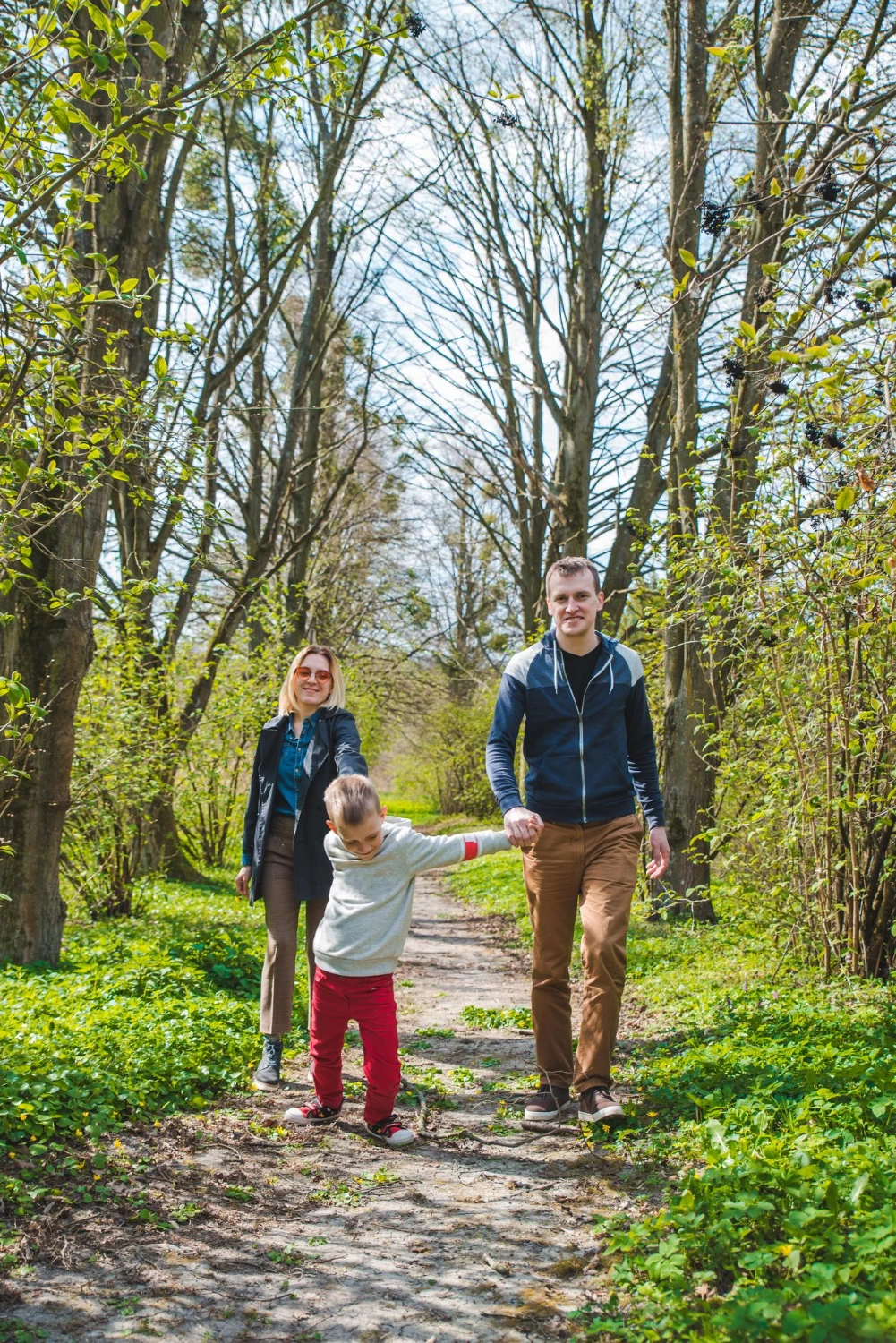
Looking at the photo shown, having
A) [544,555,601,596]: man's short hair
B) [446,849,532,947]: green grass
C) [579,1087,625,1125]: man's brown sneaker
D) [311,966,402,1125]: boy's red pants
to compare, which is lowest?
[446,849,532,947]: green grass

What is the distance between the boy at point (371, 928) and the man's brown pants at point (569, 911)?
38 cm

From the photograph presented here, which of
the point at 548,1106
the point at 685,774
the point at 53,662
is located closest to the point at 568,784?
the point at 548,1106

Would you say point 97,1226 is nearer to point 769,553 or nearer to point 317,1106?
point 317,1106

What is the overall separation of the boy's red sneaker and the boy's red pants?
17 cm

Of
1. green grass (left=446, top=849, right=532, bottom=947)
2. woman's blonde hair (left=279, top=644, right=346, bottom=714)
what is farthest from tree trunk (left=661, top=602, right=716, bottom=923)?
woman's blonde hair (left=279, top=644, right=346, bottom=714)

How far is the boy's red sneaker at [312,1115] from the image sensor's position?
444 cm

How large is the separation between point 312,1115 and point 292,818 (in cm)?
144

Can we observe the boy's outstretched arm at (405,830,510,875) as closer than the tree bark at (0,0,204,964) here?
Yes

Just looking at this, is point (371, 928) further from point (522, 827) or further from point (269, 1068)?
point (269, 1068)

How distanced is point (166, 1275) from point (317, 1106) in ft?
4.83

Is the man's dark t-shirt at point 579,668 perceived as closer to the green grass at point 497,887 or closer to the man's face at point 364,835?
the man's face at point 364,835

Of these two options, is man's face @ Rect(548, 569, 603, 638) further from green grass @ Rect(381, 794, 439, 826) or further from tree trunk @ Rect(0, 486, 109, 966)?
green grass @ Rect(381, 794, 439, 826)

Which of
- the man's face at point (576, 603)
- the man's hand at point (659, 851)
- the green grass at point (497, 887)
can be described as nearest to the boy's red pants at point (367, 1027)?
the man's hand at point (659, 851)

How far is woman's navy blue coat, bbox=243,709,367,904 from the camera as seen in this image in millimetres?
5148
